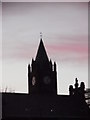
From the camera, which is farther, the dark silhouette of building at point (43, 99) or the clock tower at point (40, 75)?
the clock tower at point (40, 75)

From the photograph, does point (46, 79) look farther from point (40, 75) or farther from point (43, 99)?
point (43, 99)

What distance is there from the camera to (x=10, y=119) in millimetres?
10359

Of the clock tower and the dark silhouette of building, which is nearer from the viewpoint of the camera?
the dark silhouette of building

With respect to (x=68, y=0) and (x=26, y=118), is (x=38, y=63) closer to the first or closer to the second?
(x=26, y=118)

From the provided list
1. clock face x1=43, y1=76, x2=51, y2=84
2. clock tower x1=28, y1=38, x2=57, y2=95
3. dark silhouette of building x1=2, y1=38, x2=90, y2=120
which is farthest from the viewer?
clock face x1=43, y1=76, x2=51, y2=84

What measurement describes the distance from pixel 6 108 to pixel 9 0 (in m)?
7.78

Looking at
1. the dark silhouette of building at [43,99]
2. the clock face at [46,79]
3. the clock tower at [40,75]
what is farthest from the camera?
the clock face at [46,79]

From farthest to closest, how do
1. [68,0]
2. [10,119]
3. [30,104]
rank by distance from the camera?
[30,104] < [10,119] < [68,0]

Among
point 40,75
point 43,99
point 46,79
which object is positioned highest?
point 40,75

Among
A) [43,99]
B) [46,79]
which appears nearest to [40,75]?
[46,79]

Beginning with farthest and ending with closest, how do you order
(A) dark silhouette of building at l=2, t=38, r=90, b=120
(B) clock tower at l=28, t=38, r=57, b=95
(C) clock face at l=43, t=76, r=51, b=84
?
1. (C) clock face at l=43, t=76, r=51, b=84
2. (B) clock tower at l=28, t=38, r=57, b=95
3. (A) dark silhouette of building at l=2, t=38, r=90, b=120

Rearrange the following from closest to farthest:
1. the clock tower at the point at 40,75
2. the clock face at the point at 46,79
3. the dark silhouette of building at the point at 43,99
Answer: the dark silhouette of building at the point at 43,99 < the clock tower at the point at 40,75 < the clock face at the point at 46,79

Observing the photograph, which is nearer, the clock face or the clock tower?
the clock tower

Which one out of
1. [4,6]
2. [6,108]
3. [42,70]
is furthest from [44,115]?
[4,6]
